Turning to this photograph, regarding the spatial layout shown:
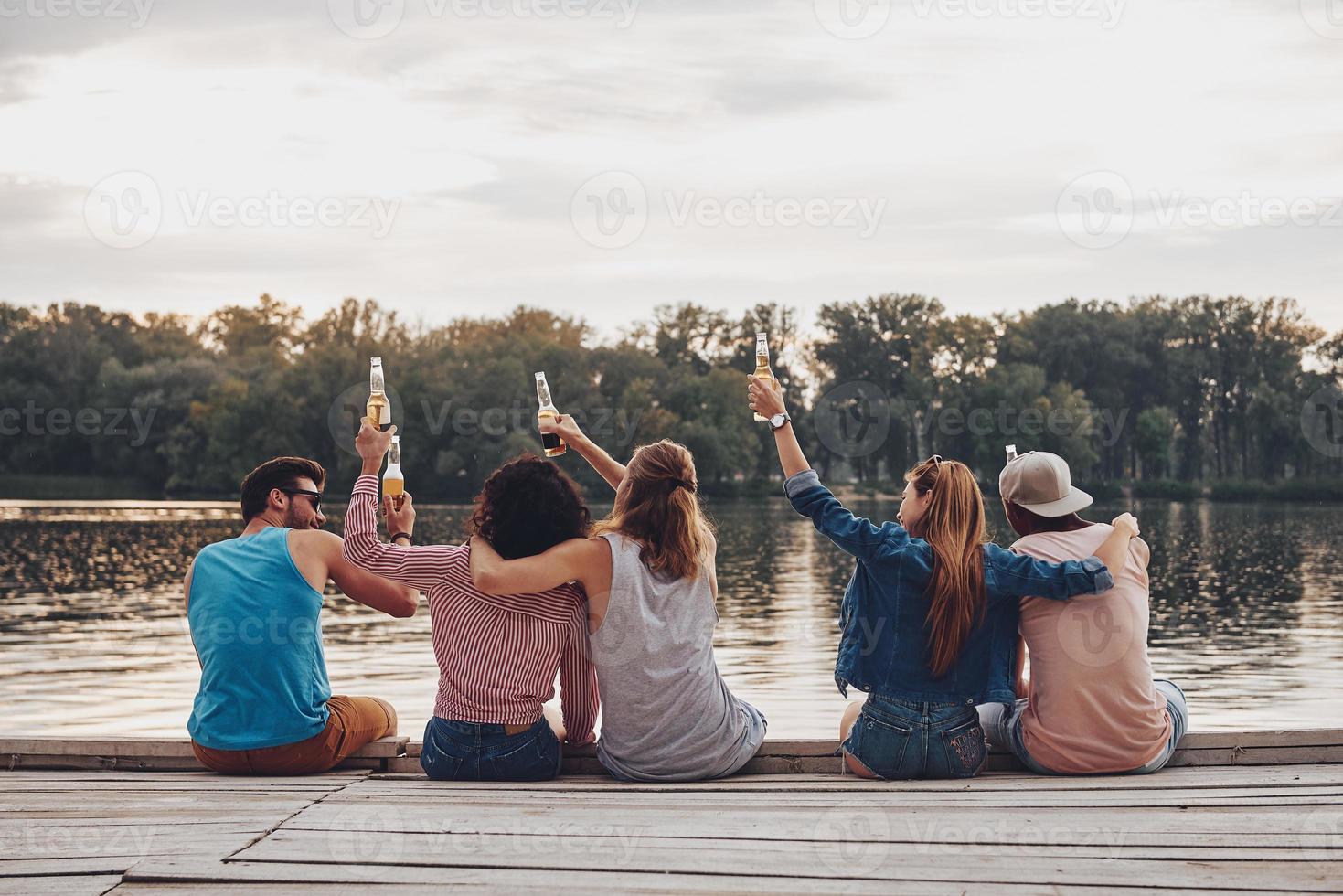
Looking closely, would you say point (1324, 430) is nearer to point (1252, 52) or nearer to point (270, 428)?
point (1252, 52)

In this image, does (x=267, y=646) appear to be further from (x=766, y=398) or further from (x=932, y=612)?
(x=932, y=612)

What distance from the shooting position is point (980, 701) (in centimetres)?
446

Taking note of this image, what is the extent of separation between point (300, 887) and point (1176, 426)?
77.1 meters

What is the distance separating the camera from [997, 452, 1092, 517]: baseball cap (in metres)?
4.37

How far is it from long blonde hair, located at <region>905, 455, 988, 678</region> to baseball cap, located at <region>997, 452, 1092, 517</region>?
15 cm

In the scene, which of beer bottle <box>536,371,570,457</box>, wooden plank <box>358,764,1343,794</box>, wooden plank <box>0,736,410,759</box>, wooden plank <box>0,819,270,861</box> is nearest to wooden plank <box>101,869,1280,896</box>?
wooden plank <box>0,819,270,861</box>

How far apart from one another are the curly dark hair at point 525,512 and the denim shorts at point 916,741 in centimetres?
119

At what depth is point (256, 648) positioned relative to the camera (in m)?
4.40

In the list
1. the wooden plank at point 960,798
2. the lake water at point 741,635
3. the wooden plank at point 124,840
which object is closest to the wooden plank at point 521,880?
the wooden plank at point 124,840

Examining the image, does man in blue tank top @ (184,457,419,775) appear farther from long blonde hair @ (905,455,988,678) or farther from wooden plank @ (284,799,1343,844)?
long blonde hair @ (905,455,988,678)

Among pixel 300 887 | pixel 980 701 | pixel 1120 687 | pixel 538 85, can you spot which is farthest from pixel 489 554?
pixel 538 85

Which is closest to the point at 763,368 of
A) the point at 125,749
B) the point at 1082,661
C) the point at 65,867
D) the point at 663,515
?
the point at 663,515

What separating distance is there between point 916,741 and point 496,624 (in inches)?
55.6

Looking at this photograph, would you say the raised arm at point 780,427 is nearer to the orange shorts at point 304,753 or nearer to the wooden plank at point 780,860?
the wooden plank at point 780,860
